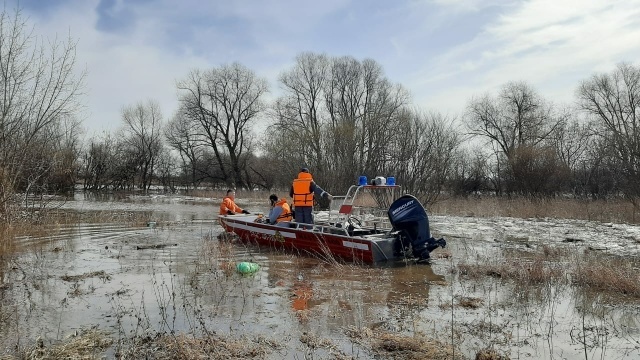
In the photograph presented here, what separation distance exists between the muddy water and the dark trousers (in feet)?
3.34

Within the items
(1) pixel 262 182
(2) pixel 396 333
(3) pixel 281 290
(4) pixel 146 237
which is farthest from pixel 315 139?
(1) pixel 262 182

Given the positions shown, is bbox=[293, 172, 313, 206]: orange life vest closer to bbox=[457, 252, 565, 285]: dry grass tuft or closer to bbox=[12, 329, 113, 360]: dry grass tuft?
bbox=[457, 252, 565, 285]: dry grass tuft

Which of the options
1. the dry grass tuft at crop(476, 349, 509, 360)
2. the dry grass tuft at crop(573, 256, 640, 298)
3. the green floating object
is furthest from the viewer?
the green floating object

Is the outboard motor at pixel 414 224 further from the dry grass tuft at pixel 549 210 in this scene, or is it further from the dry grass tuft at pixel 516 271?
the dry grass tuft at pixel 549 210

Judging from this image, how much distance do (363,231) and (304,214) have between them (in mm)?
1561

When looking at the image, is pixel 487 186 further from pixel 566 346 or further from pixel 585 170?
pixel 566 346

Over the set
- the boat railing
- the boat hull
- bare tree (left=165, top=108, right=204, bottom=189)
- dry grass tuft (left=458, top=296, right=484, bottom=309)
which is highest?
bare tree (left=165, top=108, right=204, bottom=189)

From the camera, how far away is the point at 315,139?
1056 inches

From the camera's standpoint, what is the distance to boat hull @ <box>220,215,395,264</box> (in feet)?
31.8

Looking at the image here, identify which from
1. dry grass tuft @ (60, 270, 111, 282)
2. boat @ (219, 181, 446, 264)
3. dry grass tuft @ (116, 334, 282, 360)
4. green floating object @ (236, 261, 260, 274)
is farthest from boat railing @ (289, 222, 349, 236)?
dry grass tuft @ (116, 334, 282, 360)

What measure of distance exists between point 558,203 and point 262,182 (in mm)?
35860

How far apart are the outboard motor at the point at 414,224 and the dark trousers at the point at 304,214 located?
238 cm

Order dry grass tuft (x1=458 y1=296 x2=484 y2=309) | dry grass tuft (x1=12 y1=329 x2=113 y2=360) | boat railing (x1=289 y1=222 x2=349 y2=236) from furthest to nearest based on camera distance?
1. boat railing (x1=289 y1=222 x2=349 y2=236)
2. dry grass tuft (x1=458 y1=296 x2=484 y2=309)
3. dry grass tuft (x1=12 y1=329 x2=113 y2=360)

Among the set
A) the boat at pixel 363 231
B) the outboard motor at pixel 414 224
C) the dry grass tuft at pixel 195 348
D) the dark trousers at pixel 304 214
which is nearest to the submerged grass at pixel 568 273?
the outboard motor at pixel 414 224
